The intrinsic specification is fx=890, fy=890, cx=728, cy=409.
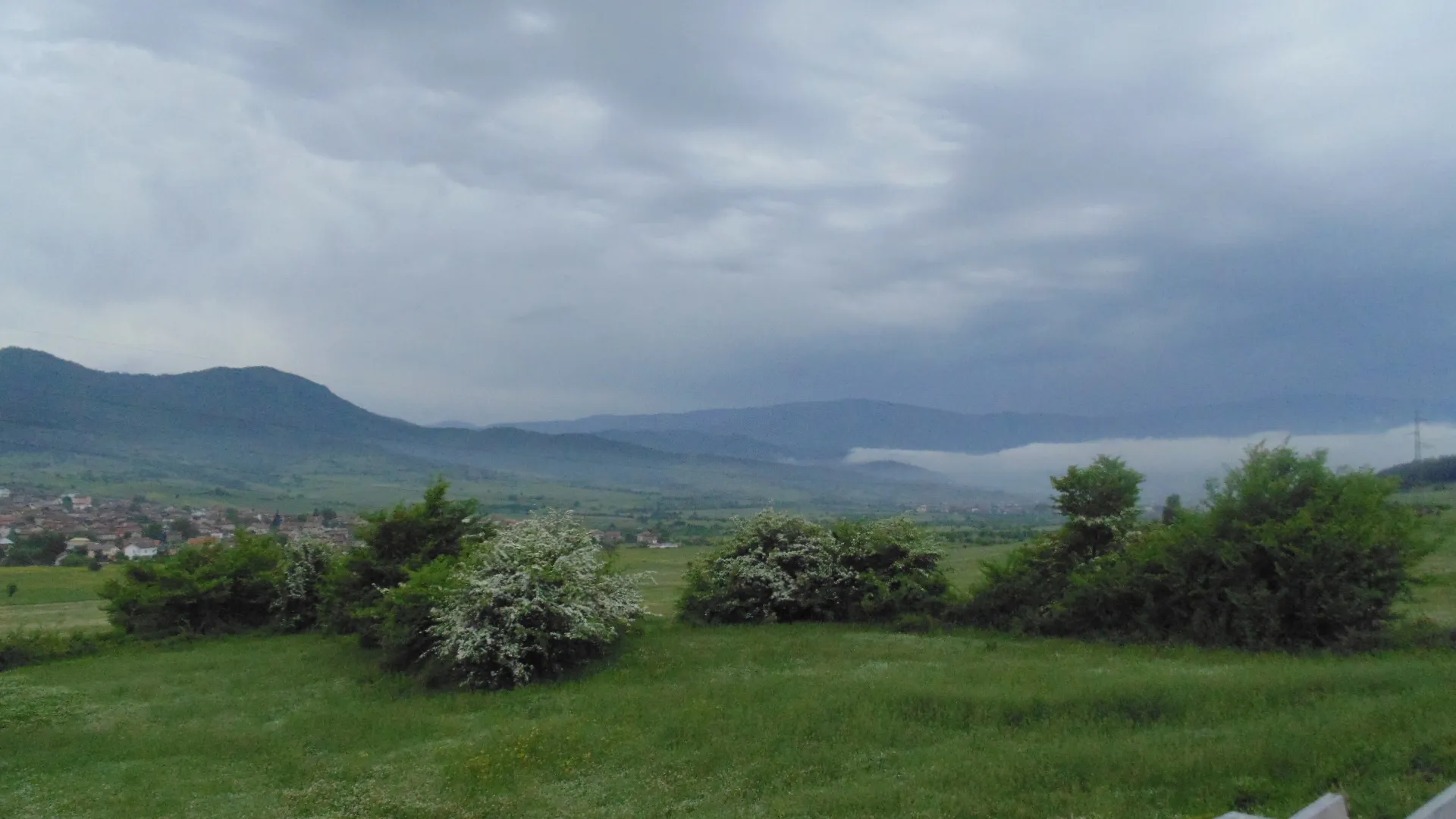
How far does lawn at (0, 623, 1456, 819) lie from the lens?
7.97 meters

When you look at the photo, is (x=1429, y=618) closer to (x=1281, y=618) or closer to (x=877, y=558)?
(x=1281, y=618)

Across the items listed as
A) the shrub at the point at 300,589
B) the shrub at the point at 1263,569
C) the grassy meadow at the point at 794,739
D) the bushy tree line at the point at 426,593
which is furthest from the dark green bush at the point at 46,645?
the shrub at the point at 1263,569

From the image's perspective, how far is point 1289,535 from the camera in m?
14.5

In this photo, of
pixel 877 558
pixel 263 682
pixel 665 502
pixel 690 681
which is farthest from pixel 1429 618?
pixel 665 502

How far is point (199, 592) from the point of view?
25.5 metres

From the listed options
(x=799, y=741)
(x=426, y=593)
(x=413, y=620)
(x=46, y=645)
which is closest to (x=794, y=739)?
(x=799, y=741)

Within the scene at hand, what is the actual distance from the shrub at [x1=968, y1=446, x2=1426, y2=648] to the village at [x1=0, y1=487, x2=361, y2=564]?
21601mm

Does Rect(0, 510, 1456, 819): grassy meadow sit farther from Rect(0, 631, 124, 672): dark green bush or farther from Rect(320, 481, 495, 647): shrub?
Rect(0, 631, 124, 672): dark green bush

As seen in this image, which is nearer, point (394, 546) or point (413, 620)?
point (413, 620)

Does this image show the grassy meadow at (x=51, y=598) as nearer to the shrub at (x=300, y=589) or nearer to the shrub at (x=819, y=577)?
the shrub at (x=300, y=589)

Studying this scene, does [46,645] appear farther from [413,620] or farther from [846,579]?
[846,579]

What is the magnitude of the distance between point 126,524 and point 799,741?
9161 centimetres

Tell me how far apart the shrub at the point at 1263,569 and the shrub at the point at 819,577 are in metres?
3.78

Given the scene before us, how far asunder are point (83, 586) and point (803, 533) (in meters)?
38.7
